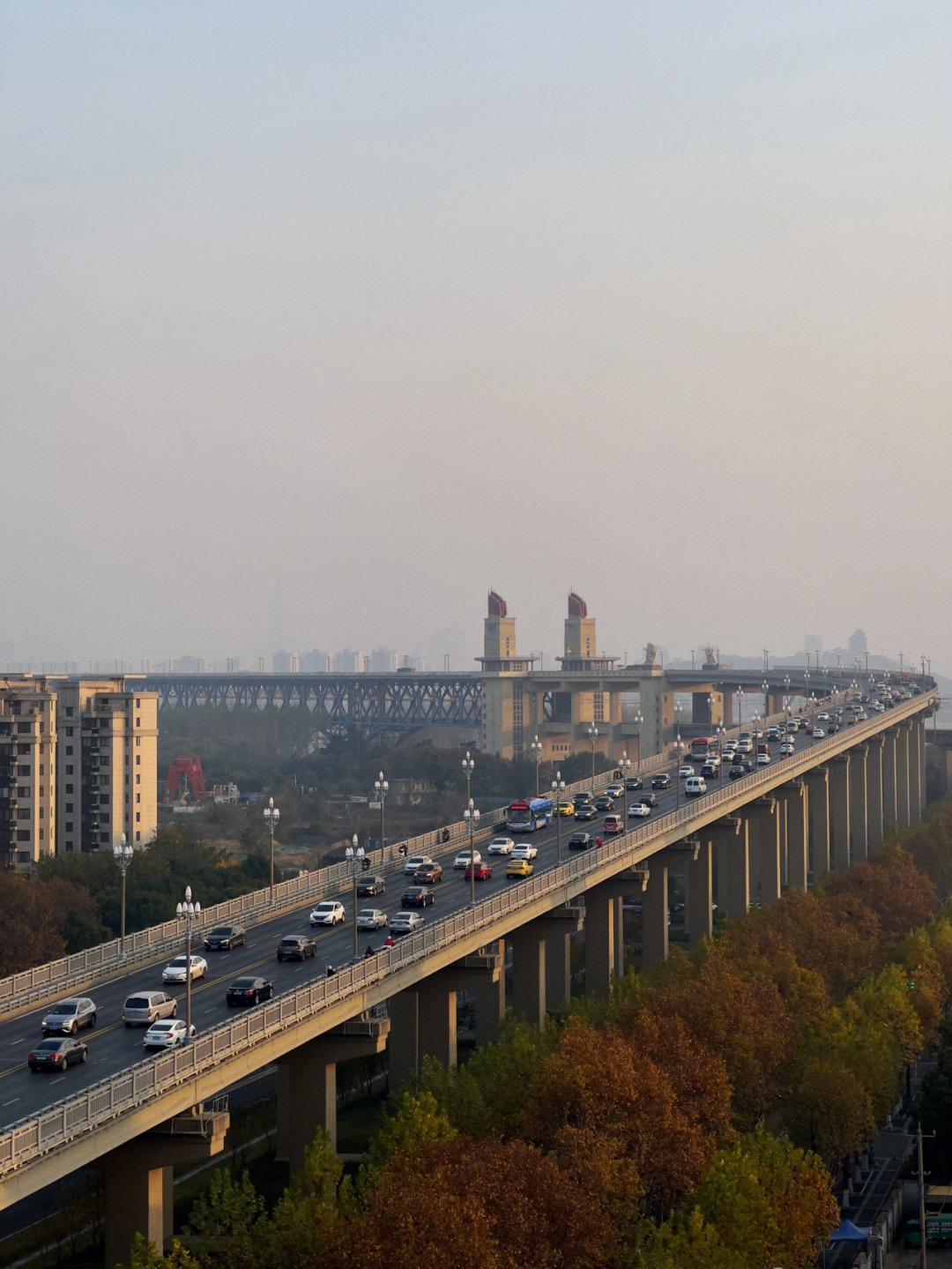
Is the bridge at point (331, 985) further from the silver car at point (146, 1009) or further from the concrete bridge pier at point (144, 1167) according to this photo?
the silver car at point (146, 1009)

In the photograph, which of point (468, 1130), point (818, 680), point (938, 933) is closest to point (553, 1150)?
point (468, 1130)

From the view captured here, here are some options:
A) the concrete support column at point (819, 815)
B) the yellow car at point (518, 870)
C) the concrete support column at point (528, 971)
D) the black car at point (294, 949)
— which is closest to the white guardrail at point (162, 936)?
the black car at point (294, 949)

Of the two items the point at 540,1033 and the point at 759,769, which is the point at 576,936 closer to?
the point at 759,769

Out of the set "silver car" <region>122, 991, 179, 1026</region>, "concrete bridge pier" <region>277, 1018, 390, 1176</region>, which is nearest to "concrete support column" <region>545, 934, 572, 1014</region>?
"concrete bridge pier" <region>277, 1018, 390, 1176</region>

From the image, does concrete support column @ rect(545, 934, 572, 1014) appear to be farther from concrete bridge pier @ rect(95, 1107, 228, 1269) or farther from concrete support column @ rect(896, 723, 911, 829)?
concrete support column @ rect(896, 723, 911, 829)

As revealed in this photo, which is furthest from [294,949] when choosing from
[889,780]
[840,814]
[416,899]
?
[889,780]

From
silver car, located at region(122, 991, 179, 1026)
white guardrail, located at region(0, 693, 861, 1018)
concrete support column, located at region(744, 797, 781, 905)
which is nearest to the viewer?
silver car, located at region(122, 991, 179, 1026)
